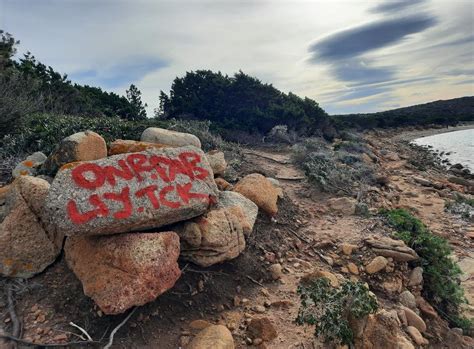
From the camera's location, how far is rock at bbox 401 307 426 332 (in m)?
4.40

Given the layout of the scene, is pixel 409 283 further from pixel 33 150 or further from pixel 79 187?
pixel 33 150

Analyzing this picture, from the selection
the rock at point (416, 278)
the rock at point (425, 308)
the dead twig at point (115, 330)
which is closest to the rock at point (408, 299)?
the rock at point (425, 308)

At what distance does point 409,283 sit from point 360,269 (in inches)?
30.3

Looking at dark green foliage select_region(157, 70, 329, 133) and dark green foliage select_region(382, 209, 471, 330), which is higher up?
dark green foliage select_region(157, 70, 329, 133)

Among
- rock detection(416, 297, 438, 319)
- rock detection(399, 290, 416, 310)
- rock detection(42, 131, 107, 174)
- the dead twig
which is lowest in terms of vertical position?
rock detection(416, 297, 438, 319)

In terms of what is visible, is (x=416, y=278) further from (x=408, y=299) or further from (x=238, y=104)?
(x=238, y=104)

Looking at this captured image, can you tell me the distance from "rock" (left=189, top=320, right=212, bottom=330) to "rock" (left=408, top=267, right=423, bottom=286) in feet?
10.9

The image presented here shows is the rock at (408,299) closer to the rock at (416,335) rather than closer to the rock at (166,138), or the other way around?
the rock at (416,335)

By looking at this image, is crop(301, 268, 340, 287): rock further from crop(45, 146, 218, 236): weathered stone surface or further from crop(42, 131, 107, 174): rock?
crop(42, 131, 107, 174): rock

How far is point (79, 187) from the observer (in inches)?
144

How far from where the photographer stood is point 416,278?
204 inches

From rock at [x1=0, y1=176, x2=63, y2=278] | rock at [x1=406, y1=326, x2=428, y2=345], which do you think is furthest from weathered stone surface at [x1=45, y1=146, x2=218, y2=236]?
rock at [x1=406, y1=326, x2=428, y2=345]

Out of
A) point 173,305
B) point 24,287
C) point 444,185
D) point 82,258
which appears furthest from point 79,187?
point 444,185

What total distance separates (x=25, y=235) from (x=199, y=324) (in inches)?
→ 95.8
